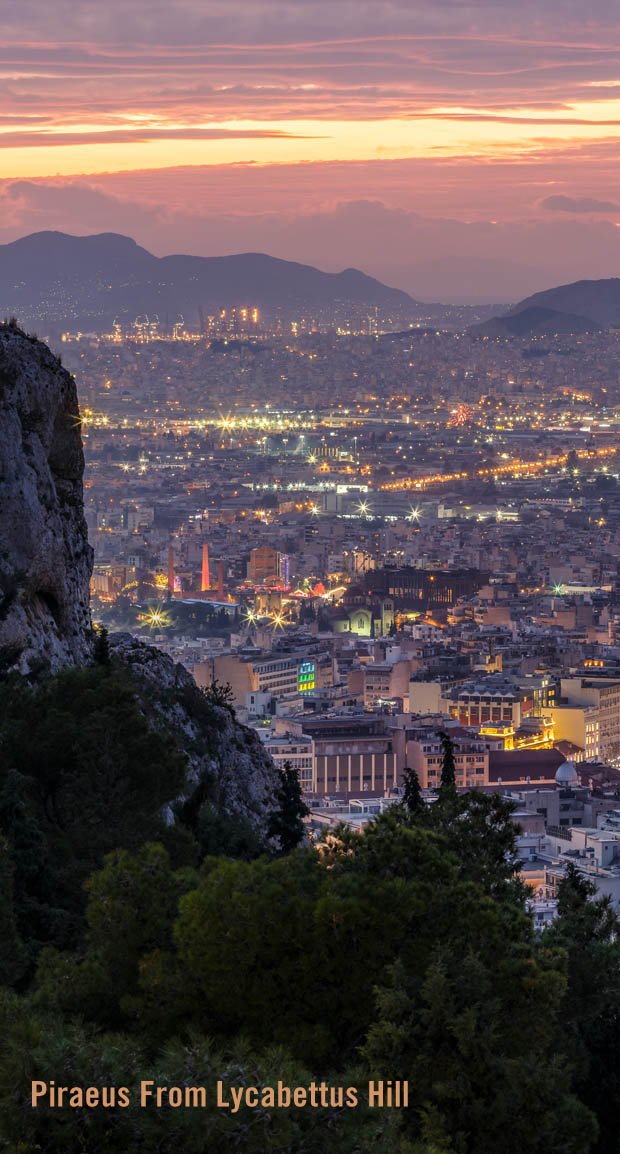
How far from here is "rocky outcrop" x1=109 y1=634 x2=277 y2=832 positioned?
47.4 feet

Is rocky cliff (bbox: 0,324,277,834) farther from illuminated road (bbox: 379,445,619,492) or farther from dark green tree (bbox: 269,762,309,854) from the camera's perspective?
illuminated road (bbox: 379,445,619,492)

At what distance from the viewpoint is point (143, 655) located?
1603 cm

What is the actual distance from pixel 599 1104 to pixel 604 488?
93.6m

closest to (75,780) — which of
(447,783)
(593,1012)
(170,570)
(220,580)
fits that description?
(447,783)

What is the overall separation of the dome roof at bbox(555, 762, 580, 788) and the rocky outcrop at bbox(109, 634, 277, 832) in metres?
19.9

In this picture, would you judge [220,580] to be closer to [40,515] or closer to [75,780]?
[40,515]

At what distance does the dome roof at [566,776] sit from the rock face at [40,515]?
23277 mm

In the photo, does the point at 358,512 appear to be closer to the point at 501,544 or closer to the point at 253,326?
the point at 501,544

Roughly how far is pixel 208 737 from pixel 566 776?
71.0ft

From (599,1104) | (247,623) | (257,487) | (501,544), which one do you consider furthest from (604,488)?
(599,1104)

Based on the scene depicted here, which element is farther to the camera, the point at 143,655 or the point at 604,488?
the point at 604,488

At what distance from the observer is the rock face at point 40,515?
Answer: 1223cm

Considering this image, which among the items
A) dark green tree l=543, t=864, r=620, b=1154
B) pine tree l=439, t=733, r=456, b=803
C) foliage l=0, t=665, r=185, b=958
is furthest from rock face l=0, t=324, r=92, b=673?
dark green tree l=543, t=864, r=620, b=1154

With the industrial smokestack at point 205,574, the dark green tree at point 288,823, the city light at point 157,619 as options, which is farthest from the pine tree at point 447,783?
the industrial smokestack at point 205,574
